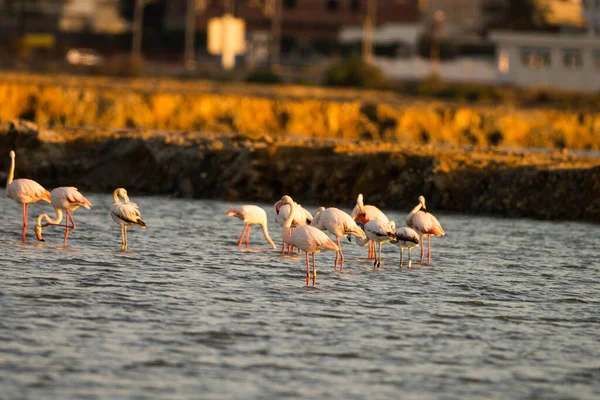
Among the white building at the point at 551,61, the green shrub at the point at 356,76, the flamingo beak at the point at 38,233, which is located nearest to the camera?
the flamingo beak at the point at 38,233

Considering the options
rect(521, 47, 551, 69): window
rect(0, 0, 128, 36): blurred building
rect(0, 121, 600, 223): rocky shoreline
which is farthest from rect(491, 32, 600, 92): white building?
rect(0, 0, 128, 36): blurred building

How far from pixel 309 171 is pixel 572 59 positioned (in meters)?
54.4

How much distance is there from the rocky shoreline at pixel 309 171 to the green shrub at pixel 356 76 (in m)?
42.8

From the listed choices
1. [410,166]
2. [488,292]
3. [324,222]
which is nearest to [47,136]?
[410,166]

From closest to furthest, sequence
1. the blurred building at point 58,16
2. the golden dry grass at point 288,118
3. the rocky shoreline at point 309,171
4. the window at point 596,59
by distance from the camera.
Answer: the rocky shoreline at point 309,171
the golden dry grass at point 288,118
the window at point 596,59
the blurred building at point 58,16

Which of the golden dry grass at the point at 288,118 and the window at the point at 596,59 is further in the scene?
the window at the point at 596,59

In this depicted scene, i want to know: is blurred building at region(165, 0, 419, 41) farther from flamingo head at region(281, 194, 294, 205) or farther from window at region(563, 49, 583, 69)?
flamingo head at region(281, 194, 294, 205)

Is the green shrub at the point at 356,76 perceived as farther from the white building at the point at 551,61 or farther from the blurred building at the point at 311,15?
the blurred building at the point at 311,15

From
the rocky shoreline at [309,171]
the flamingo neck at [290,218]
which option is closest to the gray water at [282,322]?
the flamingo neck at [290,218]

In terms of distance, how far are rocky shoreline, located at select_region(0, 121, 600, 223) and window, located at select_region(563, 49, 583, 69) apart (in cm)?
4979

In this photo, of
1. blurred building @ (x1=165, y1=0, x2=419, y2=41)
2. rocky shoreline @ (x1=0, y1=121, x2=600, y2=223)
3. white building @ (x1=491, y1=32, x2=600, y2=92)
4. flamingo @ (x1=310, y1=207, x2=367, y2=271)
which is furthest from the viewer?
blurred building @ (x1=165, y1=0, x2=419, y2=41)

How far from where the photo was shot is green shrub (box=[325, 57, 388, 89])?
238 ft

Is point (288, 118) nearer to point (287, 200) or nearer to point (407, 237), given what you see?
point (287, 200)

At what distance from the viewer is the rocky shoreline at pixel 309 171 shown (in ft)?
86.2
